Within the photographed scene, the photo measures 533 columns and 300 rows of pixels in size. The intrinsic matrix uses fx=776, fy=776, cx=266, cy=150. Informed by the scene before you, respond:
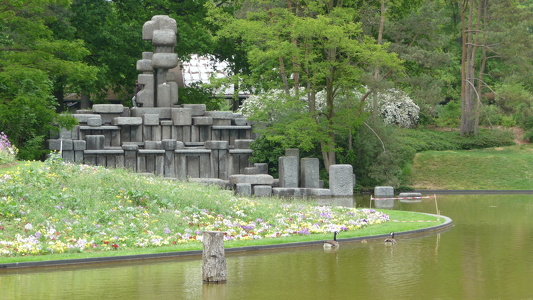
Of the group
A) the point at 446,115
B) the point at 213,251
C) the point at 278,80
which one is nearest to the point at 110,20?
the point at 278,80

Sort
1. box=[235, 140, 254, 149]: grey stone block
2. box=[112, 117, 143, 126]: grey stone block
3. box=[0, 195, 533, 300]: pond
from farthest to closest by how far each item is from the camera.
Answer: box=[235, 140, 254, 149]: grey stone block, box=[112, 117, 143, 126]: grey stone block, box=[0, 195, 533, 300]: pond

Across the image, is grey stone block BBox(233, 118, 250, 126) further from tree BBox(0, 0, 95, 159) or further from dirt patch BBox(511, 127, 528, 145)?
dirt patch BBox(511, 127, 528, 145)

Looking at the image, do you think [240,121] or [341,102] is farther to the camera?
[341,102]

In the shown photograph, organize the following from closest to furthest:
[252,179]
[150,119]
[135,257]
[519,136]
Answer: [135,257] → [252,179] → [150,119] → [519,136]

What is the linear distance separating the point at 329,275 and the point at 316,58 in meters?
23.5

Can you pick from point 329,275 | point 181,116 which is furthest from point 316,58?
point 329,275

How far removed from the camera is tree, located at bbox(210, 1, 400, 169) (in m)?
34.6

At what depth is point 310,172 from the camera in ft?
115

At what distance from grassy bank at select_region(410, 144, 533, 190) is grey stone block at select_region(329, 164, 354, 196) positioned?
8408 mm

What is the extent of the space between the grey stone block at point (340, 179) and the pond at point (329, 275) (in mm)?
13504

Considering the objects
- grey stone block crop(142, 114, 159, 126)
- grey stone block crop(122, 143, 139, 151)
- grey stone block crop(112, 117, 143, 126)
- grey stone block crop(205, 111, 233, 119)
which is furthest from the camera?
grey stone block crop(205, 111, 233, 119)

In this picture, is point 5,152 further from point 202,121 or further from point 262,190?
point 202,121

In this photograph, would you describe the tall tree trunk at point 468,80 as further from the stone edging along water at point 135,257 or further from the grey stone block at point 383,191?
the stone edging along water at point 135,257

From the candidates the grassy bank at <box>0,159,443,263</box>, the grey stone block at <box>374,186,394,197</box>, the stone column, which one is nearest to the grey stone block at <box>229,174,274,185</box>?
the stone column
